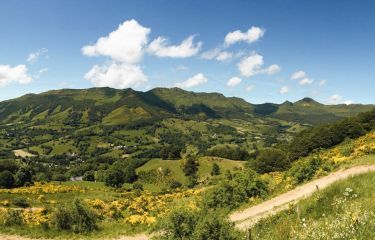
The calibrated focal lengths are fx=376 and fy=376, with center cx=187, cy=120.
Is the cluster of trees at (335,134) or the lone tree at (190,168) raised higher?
the cluster of trees at (335,134)

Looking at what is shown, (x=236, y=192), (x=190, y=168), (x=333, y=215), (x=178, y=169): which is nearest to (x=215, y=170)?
(x=190, y=168)

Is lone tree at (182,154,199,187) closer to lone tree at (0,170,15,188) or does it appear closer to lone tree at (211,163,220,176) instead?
lone tree at (211,163,220,176)

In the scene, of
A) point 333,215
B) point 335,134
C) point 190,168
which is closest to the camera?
point 333,215

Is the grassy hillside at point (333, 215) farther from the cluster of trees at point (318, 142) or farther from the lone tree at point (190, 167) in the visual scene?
the lone tree at point (190, 167)

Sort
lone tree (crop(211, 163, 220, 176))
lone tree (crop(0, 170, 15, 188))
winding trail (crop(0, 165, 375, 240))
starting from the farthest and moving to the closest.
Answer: lone tree (crop(211, 163, 220, 176)), lone tree (crop(0, 170, 15, 188)), winding trail (crop(0, 165, 375, 240))

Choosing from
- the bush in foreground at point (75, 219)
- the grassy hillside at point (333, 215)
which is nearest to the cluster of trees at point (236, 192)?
the bush in foreground at point (75, 219)

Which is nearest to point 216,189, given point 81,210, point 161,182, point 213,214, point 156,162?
point 81,210

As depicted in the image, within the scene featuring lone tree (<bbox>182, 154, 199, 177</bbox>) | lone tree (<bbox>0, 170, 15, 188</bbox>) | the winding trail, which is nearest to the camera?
the winding trail

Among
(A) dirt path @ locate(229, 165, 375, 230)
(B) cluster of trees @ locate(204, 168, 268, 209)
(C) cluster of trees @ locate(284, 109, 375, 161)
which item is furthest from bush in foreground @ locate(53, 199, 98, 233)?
(C) cluster of trees @ locate(284, 109, 375, 161)

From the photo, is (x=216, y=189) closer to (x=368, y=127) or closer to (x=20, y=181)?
(x=368, y=127)

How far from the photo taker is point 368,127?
3637 inches

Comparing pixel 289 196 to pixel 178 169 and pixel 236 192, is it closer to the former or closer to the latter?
pixel 236 192

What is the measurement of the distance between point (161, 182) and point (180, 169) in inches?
461

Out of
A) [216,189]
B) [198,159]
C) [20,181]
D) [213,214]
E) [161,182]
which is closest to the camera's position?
[213,214]
